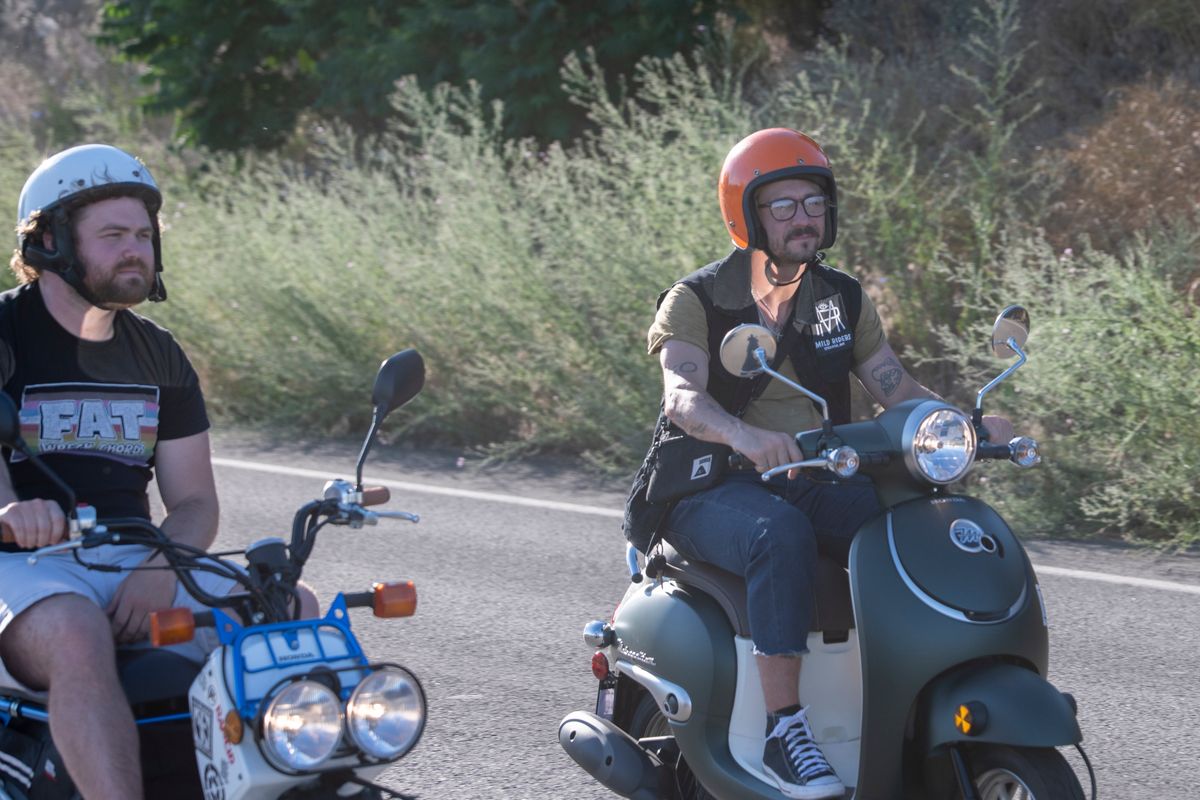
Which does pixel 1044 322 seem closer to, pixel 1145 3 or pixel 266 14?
pixel 1145 3

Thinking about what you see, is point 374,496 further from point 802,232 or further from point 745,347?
point 802,232

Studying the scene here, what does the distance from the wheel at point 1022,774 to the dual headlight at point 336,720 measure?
126cm

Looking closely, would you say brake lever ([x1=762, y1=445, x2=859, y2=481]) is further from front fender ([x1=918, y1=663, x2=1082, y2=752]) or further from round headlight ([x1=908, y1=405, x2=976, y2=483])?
front fender ([x1=918, y1=663, x2=1082, y2=752])

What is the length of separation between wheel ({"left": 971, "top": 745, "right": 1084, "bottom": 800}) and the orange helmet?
4.88 feet

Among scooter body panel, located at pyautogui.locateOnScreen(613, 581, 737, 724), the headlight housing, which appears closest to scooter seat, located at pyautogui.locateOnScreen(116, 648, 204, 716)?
scooter body panel, located at pyautogui.locateOnScreen(613, 581, 737, 724)

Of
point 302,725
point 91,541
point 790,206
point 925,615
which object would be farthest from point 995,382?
point 91,541

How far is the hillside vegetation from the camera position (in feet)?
27.0

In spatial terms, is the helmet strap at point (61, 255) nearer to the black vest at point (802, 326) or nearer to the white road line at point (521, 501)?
the black vest at point (802, 326)

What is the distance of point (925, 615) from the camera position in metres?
3.71

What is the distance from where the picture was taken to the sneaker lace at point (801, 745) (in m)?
3.87

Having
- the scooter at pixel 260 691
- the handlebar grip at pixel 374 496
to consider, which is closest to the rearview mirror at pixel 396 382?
the scooter at pixel 260 691

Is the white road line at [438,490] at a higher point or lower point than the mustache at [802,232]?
lower

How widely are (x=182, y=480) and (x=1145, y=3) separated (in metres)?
11.6

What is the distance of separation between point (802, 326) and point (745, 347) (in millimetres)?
826
